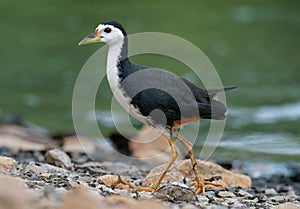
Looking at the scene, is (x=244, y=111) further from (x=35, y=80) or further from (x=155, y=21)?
(x=155, y=21)

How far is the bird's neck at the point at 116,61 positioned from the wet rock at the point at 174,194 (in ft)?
4.62

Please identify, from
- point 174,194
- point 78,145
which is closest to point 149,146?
point 78,145

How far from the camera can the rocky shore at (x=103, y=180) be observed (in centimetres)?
546

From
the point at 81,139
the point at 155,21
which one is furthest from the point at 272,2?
the point at 81,139

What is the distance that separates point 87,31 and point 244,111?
321 inches

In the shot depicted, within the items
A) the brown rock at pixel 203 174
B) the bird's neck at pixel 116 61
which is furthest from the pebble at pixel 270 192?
the bird's neck at pixel 116 61

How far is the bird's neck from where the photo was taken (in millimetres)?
7754

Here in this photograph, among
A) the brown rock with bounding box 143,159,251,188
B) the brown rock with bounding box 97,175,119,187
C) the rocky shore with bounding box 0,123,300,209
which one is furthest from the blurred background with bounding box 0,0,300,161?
the brown rock with bounding box 97,175,119,187

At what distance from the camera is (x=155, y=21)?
23203 mm

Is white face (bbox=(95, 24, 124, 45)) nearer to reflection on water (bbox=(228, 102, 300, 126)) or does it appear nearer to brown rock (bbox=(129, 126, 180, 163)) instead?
brown rock (bbox=(129, 126, 180, 163))

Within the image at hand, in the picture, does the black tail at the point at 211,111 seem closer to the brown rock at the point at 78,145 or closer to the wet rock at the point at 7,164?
the wet rock at the point at 7,164

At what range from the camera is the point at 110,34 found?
8.00 meters

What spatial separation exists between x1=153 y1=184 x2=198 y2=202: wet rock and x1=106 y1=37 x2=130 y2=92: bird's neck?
141 centimetres

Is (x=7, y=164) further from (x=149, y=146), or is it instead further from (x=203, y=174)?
(x=149, y=146)
